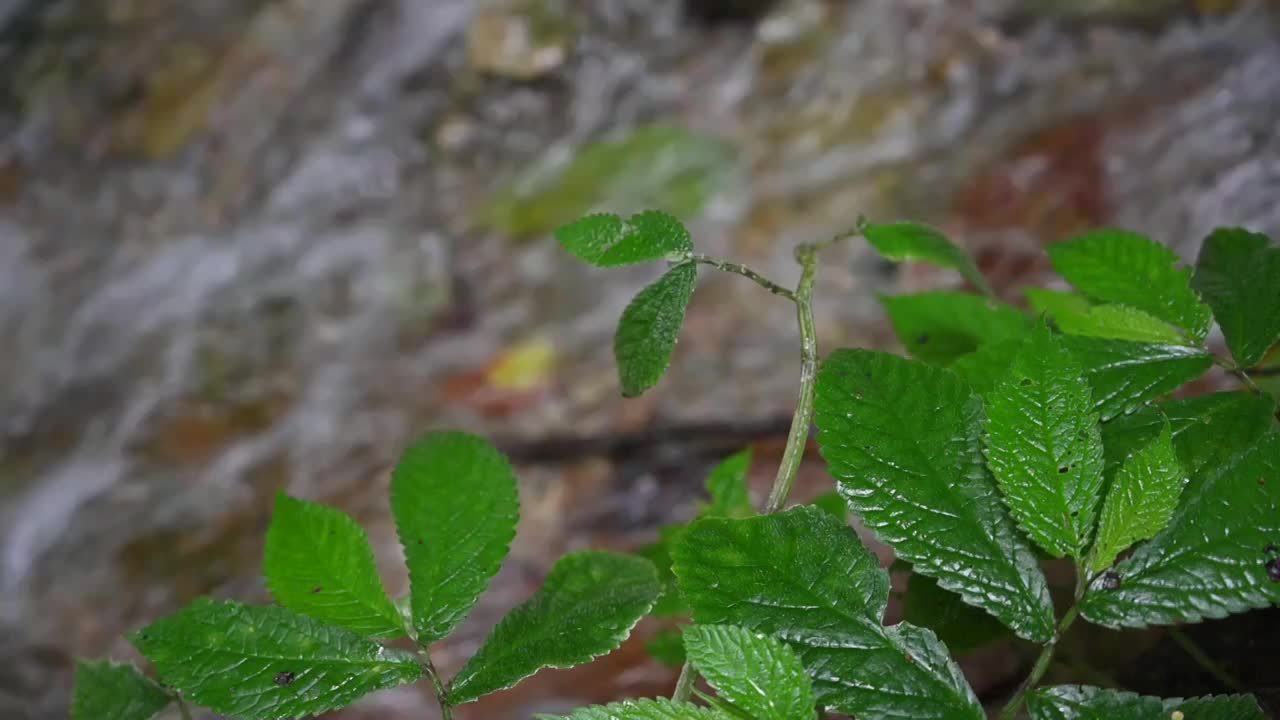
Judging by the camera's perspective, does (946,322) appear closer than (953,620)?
No

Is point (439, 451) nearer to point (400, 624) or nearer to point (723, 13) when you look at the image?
point (400, 624)

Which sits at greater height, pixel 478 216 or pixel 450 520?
pixel 478 216

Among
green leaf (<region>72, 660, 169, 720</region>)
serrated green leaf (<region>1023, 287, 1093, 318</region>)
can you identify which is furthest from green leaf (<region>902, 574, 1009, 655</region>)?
green leaf (<region>72, 660, 169, 720</region>)

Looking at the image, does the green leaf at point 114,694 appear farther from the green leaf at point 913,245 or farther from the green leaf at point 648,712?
the green leaf at point 913,245

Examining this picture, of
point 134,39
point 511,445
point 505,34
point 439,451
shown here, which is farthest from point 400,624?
point 134,39

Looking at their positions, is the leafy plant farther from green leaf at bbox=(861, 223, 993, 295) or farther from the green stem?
the green stem

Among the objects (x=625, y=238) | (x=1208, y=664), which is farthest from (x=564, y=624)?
(x=1208, y=664)

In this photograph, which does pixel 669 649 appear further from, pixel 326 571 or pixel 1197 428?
pixel 1197 428

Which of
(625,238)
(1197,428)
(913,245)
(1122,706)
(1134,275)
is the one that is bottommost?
(1122,706)
